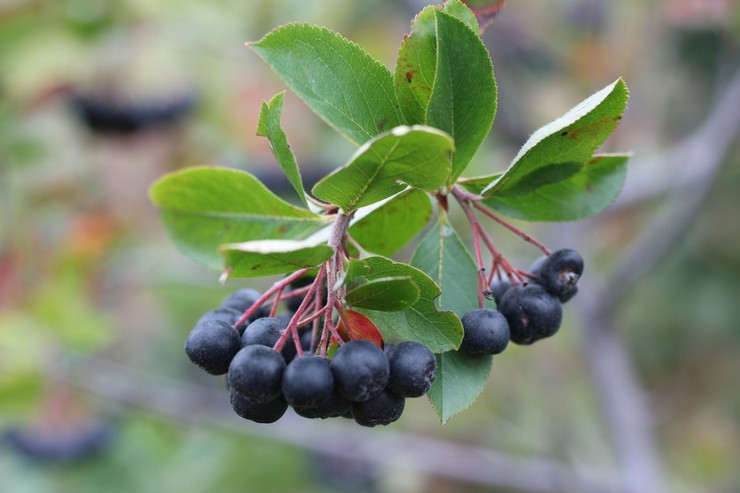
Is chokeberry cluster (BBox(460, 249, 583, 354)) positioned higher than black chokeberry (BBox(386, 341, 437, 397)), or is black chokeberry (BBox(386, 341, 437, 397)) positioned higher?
chokeberry cluster (BBox(460, 249, 583, 354))

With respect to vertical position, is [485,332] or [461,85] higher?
[461,85]

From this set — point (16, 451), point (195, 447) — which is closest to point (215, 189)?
point (16, 451)

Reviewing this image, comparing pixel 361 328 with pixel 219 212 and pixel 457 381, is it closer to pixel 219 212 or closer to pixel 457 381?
pixel 457 381

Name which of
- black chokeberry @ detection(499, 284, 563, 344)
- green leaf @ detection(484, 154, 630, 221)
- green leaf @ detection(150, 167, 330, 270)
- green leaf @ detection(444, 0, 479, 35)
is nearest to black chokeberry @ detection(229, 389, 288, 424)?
green leaf @ detection(150, 167, 330, 270)

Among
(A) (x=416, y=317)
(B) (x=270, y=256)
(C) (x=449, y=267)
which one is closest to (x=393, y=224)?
(C) (x=449, y=267)

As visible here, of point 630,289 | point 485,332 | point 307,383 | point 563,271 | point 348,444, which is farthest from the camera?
point 348,444

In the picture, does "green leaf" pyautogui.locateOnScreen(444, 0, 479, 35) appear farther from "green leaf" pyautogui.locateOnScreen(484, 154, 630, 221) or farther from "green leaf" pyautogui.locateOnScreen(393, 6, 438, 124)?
"green leaf" pyautogui.locateOnScreen(484, 154, 630, 221)

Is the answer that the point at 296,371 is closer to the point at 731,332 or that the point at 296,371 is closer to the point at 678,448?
the point at 731,332
